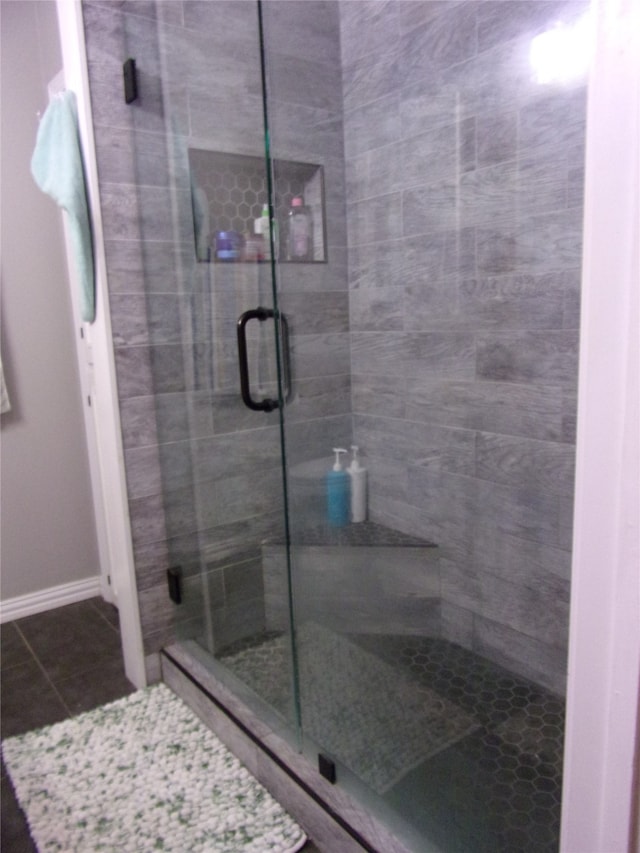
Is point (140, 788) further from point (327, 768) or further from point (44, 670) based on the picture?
point (44, 670)

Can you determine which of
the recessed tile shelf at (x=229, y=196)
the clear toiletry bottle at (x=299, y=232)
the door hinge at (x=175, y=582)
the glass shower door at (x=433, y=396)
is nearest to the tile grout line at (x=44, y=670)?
the door hinge at (x=175, y=582)

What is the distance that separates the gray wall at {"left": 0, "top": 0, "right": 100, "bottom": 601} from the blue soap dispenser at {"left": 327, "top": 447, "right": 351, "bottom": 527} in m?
1.09

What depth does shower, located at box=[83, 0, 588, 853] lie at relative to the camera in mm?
1595

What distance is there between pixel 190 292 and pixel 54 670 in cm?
138

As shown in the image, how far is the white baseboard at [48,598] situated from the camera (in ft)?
8.11

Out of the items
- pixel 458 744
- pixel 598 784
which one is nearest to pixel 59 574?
pixel 458 744

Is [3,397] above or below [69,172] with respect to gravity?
below

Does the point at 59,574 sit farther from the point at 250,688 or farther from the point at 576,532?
the point at 576,532

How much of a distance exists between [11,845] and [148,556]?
797 millimetres

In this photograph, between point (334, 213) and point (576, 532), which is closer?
point (576, 532)

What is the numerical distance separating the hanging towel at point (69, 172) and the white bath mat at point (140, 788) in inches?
50.9

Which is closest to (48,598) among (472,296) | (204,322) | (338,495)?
(338,495)

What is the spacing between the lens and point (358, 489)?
2.32 metres

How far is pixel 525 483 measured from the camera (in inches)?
68.9
